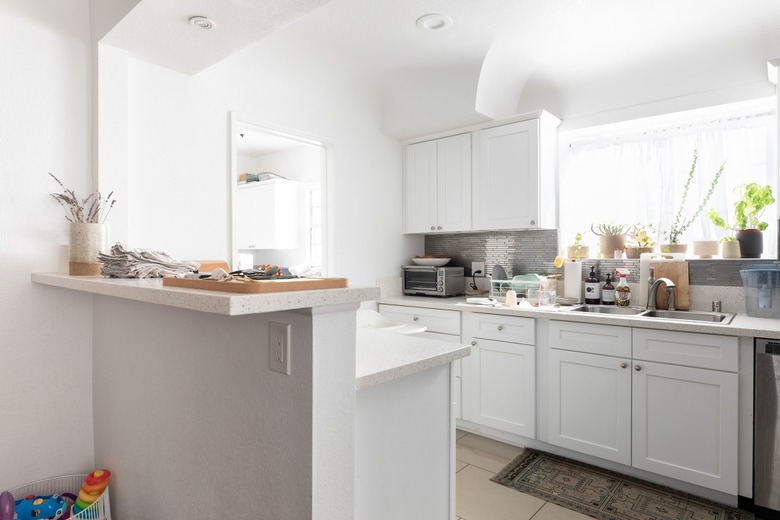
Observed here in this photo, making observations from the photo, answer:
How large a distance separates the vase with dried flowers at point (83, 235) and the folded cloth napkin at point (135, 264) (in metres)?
0.11

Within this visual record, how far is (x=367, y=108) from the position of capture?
3635mm

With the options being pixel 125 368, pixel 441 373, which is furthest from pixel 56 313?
pixel 441 373

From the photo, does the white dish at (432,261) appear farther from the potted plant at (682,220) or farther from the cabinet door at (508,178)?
the potted plant at (682,220)

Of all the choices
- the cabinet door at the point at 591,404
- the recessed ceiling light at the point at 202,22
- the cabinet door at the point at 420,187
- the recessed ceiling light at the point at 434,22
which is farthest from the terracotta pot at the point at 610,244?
the recessed ceiling light at the point at 202,22

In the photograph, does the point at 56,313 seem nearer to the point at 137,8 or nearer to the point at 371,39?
the point at 137,8

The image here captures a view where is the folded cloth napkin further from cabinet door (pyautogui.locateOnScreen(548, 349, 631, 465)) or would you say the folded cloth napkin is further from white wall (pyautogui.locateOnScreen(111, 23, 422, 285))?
cabinet door (pyautogui.locateOnScreen(548, 349, 631, 465))

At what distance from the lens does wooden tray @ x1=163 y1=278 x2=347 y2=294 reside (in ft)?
2.91

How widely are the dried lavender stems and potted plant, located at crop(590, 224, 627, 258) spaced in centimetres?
297

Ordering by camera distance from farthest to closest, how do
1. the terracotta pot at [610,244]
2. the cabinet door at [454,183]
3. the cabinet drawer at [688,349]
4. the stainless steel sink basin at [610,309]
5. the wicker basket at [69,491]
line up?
the cabinet door at [454,183]
the terracotta pot at [610,244]
the stainless steel sink basin at [610,309]
the cabinet drawer at [688,349]
the wicker basket at [69,491]

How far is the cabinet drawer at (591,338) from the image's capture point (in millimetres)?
2459

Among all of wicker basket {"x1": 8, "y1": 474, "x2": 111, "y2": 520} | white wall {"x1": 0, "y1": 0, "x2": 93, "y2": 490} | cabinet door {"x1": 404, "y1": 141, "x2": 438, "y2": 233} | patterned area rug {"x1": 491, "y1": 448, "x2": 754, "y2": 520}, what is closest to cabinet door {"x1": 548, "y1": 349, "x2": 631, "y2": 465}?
patterned area rug {"x1": 491, "y1": 448, "x2": 754, "y2": 520}

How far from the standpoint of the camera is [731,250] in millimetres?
2695

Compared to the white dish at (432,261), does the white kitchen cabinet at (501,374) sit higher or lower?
lower

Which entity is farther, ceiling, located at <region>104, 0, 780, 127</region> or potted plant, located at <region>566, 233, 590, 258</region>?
potted plant, located at <region>566, 233, 590, 258</region>
